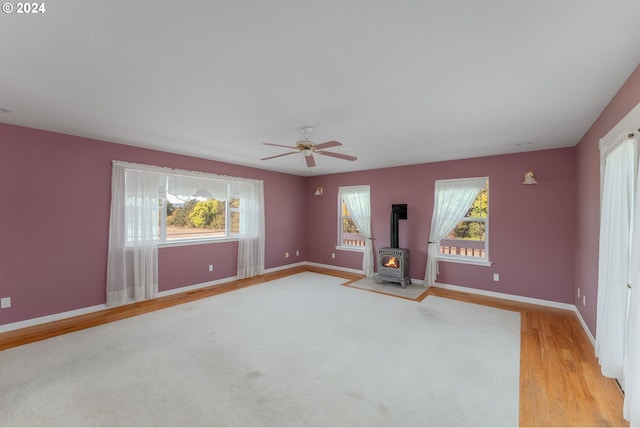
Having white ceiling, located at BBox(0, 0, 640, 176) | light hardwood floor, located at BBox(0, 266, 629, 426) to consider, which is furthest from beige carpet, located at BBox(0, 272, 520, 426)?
white ceiling, located at BBox(0, 0, 640, 176)

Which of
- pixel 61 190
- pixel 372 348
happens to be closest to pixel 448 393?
pixel 372 348

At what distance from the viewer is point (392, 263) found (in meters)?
5.34

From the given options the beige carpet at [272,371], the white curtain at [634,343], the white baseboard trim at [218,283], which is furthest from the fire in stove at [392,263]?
the white curtain at [634,343]

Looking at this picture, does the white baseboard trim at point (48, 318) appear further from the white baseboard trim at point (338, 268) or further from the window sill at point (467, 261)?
the window sill at point (467, 261)

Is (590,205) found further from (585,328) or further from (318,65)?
(318,65)

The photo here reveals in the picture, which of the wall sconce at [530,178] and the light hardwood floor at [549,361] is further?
the wall sconce at [530,178]

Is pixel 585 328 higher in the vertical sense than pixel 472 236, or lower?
lower

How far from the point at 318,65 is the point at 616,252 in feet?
9.06

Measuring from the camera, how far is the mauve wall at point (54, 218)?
126 inches

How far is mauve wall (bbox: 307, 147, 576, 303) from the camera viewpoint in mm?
4094

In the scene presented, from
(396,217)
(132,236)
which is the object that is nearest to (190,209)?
(132,236)

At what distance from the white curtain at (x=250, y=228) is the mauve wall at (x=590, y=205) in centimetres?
523

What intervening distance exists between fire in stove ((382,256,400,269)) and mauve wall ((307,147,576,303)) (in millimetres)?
465

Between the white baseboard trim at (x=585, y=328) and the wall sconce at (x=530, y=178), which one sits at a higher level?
the wall sconce at (x=530, y=178)
